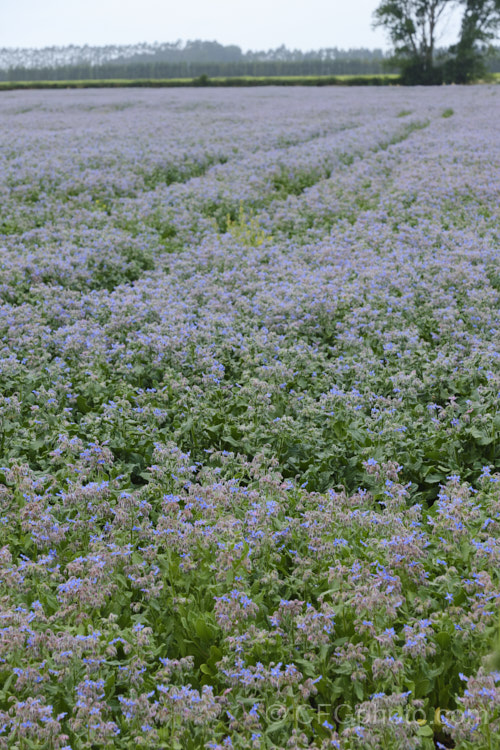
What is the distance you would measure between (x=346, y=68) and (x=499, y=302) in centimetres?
10729

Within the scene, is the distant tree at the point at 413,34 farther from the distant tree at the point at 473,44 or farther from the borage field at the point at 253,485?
the borage field at the point at 253,485

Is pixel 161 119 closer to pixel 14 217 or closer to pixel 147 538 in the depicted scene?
pixel 14 217

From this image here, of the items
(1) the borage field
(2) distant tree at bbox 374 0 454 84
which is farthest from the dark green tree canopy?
(1) the borage field

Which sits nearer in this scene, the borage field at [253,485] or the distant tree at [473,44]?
the borage field at [253,485]

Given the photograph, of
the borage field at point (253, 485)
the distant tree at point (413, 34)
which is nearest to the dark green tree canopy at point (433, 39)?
the distant tree at point (413, 34)

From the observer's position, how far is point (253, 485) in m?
4.78

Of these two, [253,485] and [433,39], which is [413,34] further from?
[253,485]

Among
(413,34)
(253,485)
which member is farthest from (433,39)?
(253,485)

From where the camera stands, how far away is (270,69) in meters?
104

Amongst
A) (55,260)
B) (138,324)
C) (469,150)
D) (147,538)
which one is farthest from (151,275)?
(469,150)

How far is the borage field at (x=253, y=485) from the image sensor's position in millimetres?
3092

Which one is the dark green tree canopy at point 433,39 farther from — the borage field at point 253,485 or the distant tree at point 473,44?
the borage field at point 253,485

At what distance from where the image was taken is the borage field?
309cm

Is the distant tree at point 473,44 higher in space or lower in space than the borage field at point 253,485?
higher
